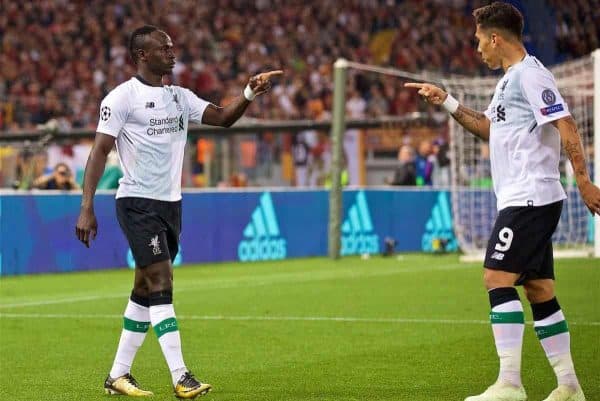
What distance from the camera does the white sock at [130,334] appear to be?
8312 millimetres

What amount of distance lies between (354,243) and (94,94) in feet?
30.2

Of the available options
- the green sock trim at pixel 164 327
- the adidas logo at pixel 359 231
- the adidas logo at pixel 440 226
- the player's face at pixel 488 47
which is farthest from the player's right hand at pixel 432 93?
the adidas logo at pixel 440 226

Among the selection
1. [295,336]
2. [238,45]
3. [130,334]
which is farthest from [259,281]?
[238,45]

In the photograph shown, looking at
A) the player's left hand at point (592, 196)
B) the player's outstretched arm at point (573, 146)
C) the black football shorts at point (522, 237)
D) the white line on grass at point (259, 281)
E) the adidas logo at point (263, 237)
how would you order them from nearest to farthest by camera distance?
the player's left hand at point (592, 196) → the player's outstretched arm at point (573, 146) → the black football shorts at point (522, 237) → the white line on grass at point (259, 281) → the adidas logo at point (263, 237)

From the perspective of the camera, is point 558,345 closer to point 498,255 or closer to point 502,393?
point 502,393

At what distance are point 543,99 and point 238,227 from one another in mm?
15433

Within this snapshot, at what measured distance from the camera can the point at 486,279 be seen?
7.44 meters

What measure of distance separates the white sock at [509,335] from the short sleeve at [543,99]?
1.05 meters

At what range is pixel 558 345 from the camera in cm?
747

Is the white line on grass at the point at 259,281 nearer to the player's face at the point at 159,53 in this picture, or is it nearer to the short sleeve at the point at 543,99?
the player's face at the point at 159,53

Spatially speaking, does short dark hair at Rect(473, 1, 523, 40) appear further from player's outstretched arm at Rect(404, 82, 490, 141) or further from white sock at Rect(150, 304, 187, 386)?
white sock at Rect(150, 304, 187, 386)

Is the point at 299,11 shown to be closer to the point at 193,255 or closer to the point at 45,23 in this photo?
the point at 45,23

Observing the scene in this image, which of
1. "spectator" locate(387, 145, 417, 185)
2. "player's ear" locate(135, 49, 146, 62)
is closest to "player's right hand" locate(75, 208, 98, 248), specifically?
"player's ear" locate(135, 49, 146, 62)

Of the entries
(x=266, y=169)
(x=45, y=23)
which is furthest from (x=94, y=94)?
(x=266, y=169)
